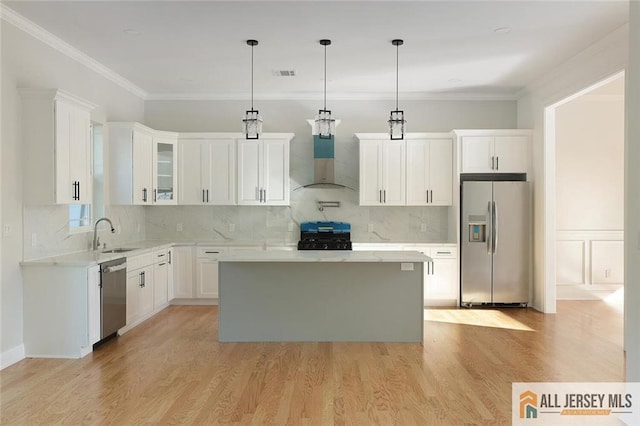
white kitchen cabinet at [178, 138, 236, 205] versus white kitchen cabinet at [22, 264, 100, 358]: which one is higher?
white kitchen cabinet at [178, 138, 236, 205]

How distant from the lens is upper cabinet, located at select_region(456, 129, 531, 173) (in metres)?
6.89

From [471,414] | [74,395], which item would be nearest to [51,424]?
[74,395]

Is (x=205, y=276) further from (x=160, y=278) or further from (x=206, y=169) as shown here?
(x=206, y=169)

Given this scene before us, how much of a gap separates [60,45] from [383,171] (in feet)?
13.7

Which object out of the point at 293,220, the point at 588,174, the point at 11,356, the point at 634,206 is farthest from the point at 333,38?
the point at 588,174

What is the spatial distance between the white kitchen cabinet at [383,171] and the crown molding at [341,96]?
774 millimetres

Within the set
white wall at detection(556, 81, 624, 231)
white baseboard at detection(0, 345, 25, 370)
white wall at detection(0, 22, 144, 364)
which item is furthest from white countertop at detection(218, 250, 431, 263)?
white wall at detection(556, 81, 624, 231)

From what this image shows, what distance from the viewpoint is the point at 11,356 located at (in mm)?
4312

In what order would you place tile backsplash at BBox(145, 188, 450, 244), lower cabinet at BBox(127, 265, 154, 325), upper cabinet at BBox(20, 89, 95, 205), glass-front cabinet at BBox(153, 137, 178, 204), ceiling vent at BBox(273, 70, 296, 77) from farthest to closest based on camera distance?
1. tile backsplash at BBox(145, 188, 450, 244)
2. glass-front cabinet at BBox(153, 137, 178, 204)
3. ceiling vent at BBox(273, 70, 296, 77)
4. lower cabinet at BBox(127, 265, 154, 325)
5. upper cabinet at BBox(20, 89, 95, 205)

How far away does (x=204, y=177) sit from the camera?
720 cm

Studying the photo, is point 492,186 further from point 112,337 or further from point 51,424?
point 51,424

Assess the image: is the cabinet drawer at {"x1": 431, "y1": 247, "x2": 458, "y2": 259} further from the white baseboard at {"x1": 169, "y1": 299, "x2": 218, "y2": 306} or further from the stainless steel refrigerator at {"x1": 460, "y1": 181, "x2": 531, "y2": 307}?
the white baseboard at {"x1": 169, "y1": 299, "x2": 218, "y2": 306}

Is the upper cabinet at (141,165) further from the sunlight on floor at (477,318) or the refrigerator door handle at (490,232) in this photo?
the refrigerator door handle at (490,232)

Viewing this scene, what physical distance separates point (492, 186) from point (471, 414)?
13.2 ft
